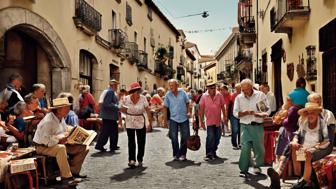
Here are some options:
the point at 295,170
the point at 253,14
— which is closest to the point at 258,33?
the point at 253,14

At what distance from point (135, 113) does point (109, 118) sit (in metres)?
1.98

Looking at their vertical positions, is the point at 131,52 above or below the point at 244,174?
above

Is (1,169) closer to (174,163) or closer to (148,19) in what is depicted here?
(174,163)

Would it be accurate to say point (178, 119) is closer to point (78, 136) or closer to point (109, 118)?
point (109, 118)

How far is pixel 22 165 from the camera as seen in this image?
5.98 metres

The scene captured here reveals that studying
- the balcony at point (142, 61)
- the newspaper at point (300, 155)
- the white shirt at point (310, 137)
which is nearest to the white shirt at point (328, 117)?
the white shirt at point (310, 137)

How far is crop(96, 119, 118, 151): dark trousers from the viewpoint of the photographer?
10406mm

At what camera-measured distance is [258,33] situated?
22.4 metres

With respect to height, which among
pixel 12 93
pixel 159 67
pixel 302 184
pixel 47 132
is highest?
pixel 159 67

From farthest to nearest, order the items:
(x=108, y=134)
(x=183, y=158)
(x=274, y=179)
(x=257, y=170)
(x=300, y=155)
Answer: (x=108, y=134) < (x=183, y=158) < (x=257, y=170) < (x=274, y=179) < (x=300, y=155)

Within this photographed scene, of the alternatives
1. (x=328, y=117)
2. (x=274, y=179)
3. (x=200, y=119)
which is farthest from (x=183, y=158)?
(x=328, y=117)

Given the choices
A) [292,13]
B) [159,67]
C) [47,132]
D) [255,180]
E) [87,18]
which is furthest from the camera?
[159,67]

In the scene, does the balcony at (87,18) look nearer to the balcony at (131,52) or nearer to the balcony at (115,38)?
the balcony at (115,38)

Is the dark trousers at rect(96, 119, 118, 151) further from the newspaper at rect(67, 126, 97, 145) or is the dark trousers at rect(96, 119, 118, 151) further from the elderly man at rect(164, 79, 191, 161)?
the newspaper at rect(67, 126, 97, 145)
